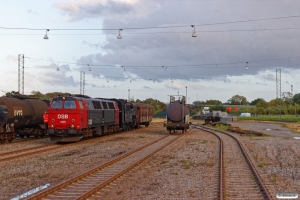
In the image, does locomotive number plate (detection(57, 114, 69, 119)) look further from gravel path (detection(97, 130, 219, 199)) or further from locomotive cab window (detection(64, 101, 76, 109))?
gravel path (detection(97, 130, 219, 199))

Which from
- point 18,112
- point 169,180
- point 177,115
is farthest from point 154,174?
point 177,115

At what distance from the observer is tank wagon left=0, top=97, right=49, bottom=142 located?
2495 cm

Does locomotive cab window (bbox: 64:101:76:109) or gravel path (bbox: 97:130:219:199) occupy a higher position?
locomotive cab window (bbox: 64:101:76:109)

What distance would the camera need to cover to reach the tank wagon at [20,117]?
24953 millimetres

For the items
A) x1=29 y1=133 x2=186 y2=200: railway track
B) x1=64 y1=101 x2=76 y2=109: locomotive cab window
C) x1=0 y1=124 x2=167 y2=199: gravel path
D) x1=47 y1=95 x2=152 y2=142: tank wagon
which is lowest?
x1=0 y1=124 x2=167 y2=199: gravel path

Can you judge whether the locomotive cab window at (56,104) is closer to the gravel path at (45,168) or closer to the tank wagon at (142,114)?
the gravel path at (45,168)

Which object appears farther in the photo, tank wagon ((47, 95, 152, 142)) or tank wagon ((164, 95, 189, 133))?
tank wagon ((164, 95, 189, 133))

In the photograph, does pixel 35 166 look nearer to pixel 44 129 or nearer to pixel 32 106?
pixel 32 106

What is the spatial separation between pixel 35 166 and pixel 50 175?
2.46m

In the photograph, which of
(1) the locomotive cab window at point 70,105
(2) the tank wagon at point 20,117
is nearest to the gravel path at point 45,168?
(1) the locomotive cab window at point 70,105

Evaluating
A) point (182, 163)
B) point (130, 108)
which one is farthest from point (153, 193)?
point (130, 108)

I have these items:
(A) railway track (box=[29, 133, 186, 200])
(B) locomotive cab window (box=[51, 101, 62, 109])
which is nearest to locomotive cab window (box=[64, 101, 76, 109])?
(B) locomotive cab window (box=[51, 101, 62, 109])

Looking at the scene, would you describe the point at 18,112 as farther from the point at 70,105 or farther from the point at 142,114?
the point at 142,114

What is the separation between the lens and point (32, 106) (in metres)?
28.9
